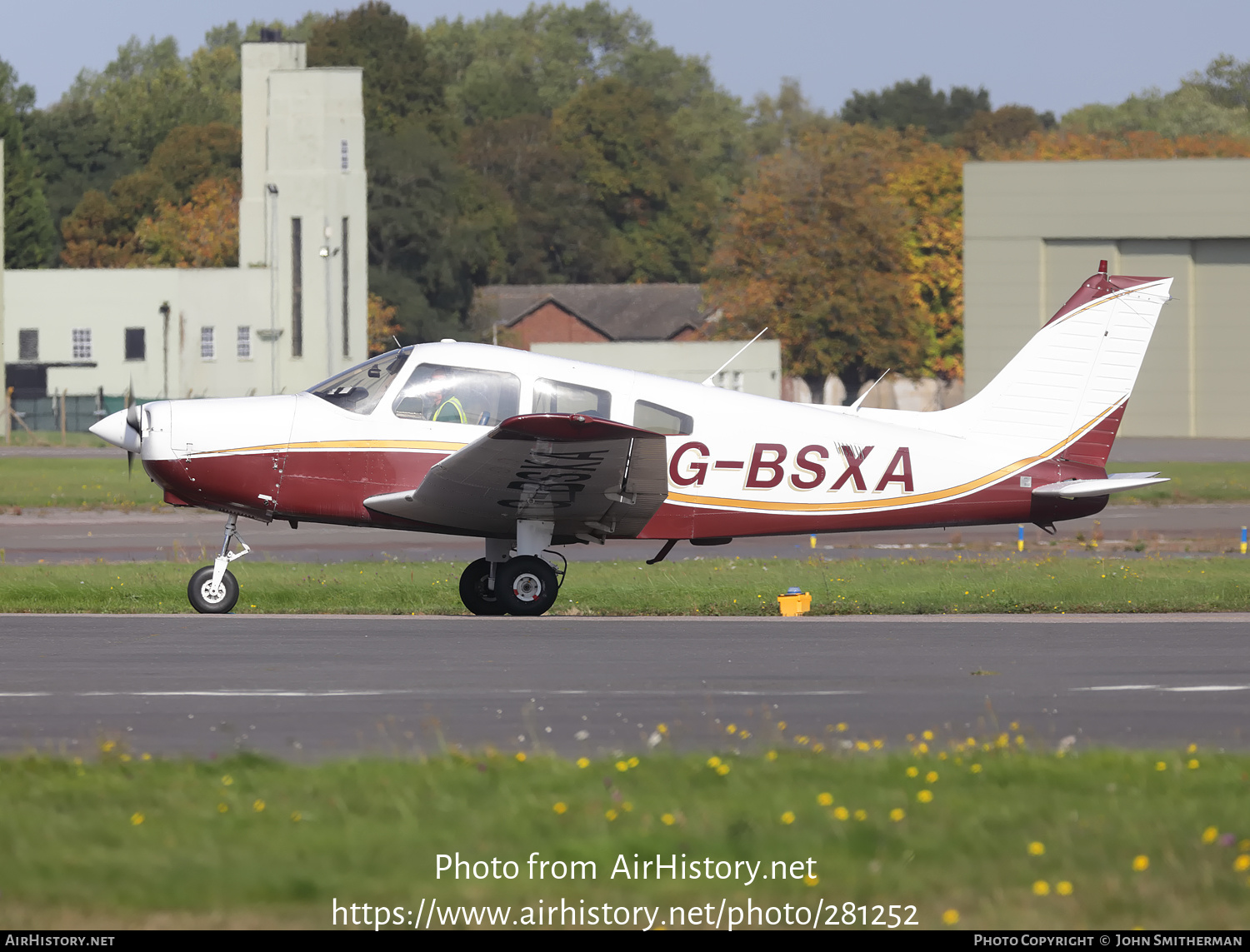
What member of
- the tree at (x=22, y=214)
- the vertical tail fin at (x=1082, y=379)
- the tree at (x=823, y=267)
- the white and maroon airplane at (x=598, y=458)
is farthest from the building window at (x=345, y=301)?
the vertical tail fin at (x=1082, y=379)

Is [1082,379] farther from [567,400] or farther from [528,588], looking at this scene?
[528,588]

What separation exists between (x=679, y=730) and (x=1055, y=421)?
28.1 feet

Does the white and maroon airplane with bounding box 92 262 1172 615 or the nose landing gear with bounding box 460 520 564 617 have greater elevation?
the white and maroon airplane with bounding box 92 262 1172 615

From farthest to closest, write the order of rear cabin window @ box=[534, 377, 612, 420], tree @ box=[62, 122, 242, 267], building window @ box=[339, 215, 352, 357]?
tree @ box=[62, 122, 242, 267]
building window @ box=[339, 215, 352, 357]
rear cabin window @ box=[534, 377, 612, 420]

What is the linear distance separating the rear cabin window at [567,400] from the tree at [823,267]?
6567 centimetres

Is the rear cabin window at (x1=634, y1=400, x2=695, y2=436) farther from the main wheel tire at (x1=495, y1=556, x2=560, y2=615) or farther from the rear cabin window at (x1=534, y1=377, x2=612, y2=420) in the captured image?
the main wheel tire at (x1=495, y1=556, x2=560, y2=615)

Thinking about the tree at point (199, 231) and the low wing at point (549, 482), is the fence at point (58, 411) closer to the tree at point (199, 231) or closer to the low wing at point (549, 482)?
the tree at point (199, 231)

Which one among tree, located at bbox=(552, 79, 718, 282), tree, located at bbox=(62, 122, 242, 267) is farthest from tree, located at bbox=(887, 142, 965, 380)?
tree, located at bbox=(62, 122, 242, 267)

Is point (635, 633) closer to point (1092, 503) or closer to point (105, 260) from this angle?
point (1092, 503)

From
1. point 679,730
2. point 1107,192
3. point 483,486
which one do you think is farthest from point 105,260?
point 679,730

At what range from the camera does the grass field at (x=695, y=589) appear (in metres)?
16.4

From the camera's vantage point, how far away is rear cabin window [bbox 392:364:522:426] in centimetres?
1530

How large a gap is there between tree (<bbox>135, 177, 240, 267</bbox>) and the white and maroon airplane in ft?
247

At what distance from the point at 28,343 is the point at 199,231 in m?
20.4
